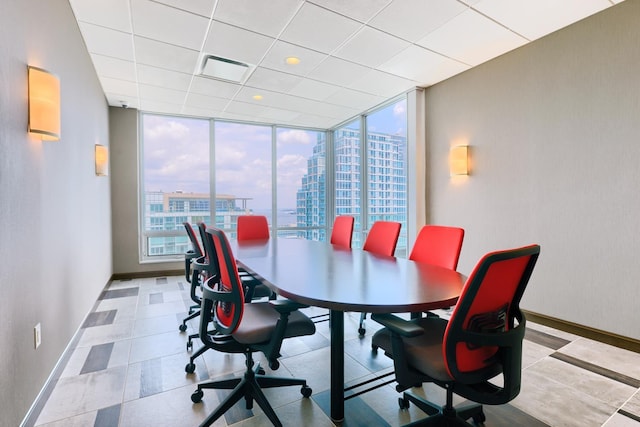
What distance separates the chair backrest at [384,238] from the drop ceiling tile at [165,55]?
265 centimetres

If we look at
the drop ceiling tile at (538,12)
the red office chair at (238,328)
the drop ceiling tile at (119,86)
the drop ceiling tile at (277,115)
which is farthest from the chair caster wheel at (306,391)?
the drop ceiling tile at (277,115)

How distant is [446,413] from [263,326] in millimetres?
1015

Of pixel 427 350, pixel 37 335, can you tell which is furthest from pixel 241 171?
pixel 427 350

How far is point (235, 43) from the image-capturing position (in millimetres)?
3080

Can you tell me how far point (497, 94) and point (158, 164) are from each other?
17.3 ft

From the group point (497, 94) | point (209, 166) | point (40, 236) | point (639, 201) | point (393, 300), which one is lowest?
point (393, 300)

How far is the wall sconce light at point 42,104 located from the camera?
1.74m

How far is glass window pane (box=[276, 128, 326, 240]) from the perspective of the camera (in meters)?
6.41

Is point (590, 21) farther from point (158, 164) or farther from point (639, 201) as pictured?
point (158, 164)

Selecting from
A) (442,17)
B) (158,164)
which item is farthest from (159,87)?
(442,17)

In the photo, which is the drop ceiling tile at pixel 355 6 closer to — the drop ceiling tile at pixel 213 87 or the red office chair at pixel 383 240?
the red office chair at pixel 383 240

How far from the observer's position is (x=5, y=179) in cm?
149

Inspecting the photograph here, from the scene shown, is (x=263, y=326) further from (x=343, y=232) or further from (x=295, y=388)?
(x=343, y=232)

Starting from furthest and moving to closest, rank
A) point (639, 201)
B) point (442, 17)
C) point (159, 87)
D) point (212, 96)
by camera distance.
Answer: point (212, 96)
point (159, 87)
point (442, 17)
point (639, 201)
